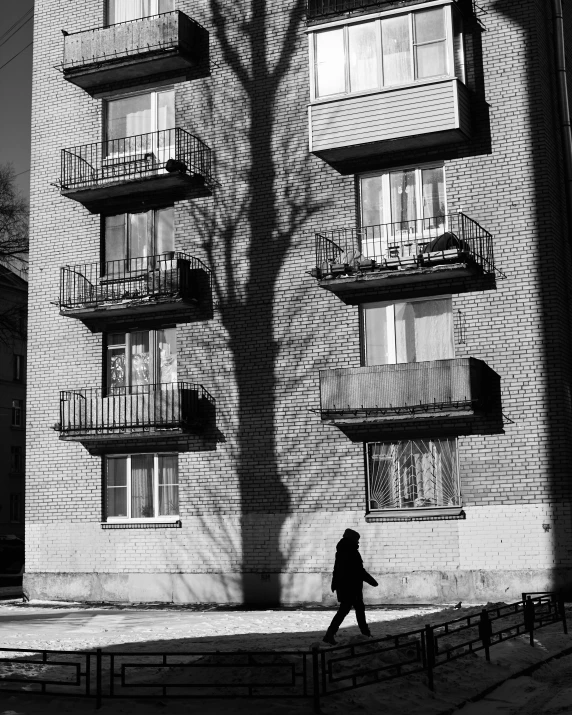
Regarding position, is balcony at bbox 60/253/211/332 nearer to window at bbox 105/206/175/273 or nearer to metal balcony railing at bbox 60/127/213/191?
window at bbox 105/206/175/273

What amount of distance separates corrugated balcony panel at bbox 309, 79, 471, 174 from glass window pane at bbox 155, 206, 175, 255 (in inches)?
159

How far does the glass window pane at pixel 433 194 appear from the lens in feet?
71.1

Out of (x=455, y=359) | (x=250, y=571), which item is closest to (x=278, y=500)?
(x=250, y=571)

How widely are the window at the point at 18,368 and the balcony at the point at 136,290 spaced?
29095 millimetres

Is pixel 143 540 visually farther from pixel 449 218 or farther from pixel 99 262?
pixel 449 218

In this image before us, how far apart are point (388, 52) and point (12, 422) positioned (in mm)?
35161

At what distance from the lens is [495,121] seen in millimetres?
21203

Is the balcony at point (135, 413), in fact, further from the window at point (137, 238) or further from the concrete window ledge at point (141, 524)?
the window at point (137, 238)

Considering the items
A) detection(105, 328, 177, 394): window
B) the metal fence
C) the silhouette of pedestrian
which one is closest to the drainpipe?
detection(105, 328, 177, 394): window

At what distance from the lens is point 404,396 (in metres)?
20.6

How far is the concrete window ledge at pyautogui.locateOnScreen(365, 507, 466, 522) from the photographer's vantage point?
20.5 metres

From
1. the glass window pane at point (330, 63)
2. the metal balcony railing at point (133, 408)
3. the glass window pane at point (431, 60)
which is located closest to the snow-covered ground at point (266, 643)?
the metal balcony railing at point (133, 408)

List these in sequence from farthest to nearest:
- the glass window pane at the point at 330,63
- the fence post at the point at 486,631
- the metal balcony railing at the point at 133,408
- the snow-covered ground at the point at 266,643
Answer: the metal balcony railing at the point at 133,408, the glass window pane at the point at 330,63, the fence post at the point at 486,631, the snow-covered ground at the point at 266,643

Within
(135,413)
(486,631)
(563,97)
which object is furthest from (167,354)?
(486,631)
